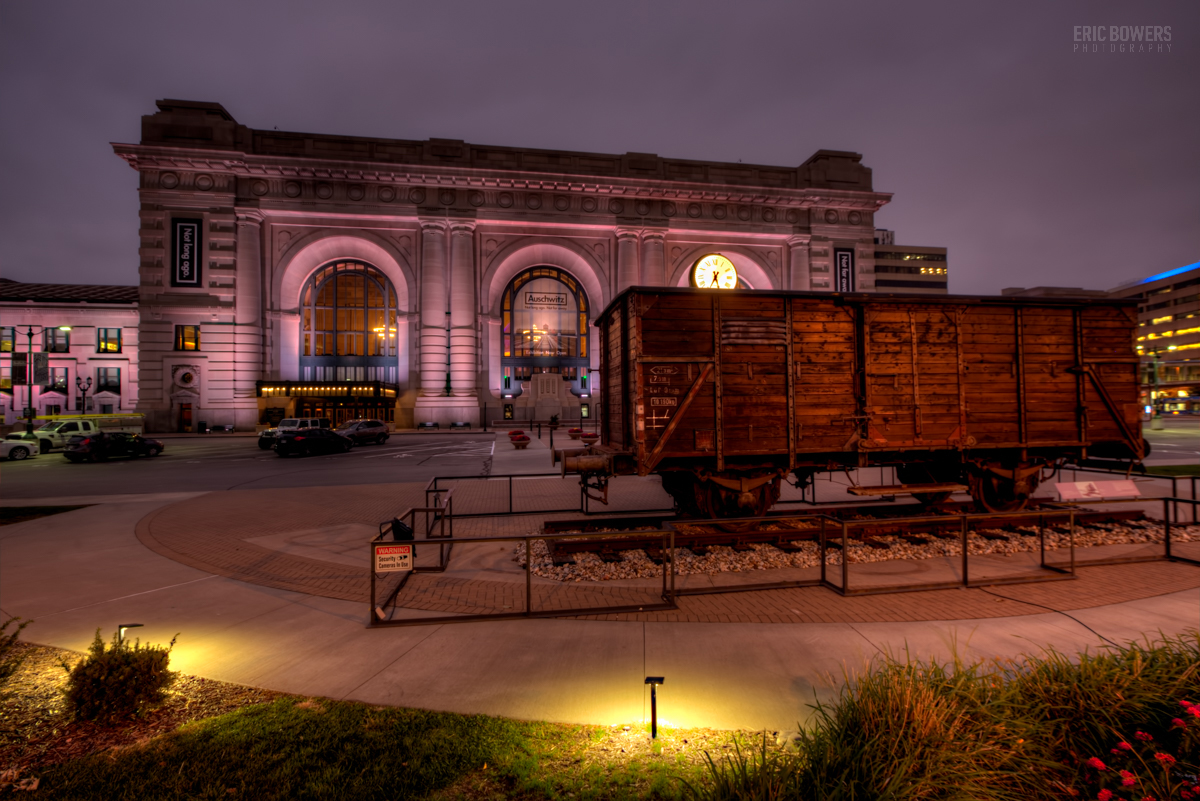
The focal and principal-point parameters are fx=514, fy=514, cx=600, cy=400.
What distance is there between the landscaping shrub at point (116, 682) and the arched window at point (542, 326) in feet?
178

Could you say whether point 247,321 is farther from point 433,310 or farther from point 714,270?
point 714,270

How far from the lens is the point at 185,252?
47.8 m

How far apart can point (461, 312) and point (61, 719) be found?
51.0 metres

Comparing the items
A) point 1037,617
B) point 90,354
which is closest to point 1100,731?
point 1037,617

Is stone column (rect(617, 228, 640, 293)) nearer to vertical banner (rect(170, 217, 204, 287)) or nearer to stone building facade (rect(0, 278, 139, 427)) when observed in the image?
vertical banner (rect(170, 217, 204, 287))

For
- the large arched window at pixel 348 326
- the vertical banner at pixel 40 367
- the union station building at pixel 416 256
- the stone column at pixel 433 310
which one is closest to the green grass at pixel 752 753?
the vertical banner at pixel 40 367

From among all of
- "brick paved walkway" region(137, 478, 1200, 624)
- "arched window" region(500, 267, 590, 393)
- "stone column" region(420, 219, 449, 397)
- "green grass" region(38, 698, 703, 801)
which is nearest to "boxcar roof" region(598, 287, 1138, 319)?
"brick paved walkway" region(137, 478, 1200, 624)

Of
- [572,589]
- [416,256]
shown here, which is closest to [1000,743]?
[572,589]

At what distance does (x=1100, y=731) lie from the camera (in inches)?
135

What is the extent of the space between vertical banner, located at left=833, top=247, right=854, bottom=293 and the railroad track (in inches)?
2085

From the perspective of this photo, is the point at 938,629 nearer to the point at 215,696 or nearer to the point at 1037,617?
the point at 1037,617

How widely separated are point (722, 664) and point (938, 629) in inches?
105

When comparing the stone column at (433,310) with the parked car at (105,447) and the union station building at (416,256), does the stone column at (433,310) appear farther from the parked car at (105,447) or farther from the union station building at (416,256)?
the parked car at (105,447)

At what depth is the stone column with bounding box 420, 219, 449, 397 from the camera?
5225 cm
